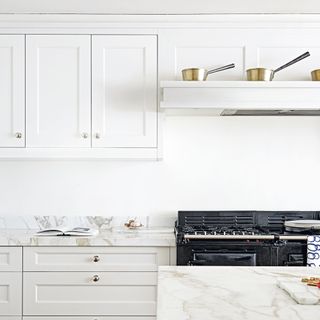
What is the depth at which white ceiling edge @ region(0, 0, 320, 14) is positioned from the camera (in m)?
3.27

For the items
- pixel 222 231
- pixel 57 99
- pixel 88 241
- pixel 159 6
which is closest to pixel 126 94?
pixel 57 99

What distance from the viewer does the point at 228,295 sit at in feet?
5.41

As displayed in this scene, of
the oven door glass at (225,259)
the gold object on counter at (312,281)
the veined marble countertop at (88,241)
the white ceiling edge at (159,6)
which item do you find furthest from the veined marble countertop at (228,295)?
the white ceiling edge at (159,6)

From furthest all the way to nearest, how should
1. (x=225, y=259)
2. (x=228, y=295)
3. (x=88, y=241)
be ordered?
(x=88, y=241)
(x=225, y=259)
(x=228, y=295)

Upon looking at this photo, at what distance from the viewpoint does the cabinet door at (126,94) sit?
352 cm

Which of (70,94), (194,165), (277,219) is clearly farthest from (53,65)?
(277,219)

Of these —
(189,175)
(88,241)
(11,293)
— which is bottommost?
(11,293)

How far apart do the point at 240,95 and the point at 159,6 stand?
769 millimetres

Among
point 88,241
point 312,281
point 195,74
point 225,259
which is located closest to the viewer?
point 312,281

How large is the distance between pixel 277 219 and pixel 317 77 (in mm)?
1058

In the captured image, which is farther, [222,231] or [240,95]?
[222,231]

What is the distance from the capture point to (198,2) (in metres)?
3.27

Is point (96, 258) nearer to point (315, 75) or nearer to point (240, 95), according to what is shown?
point (240, 95)

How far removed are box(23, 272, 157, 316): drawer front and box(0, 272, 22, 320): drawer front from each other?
0.04 m
